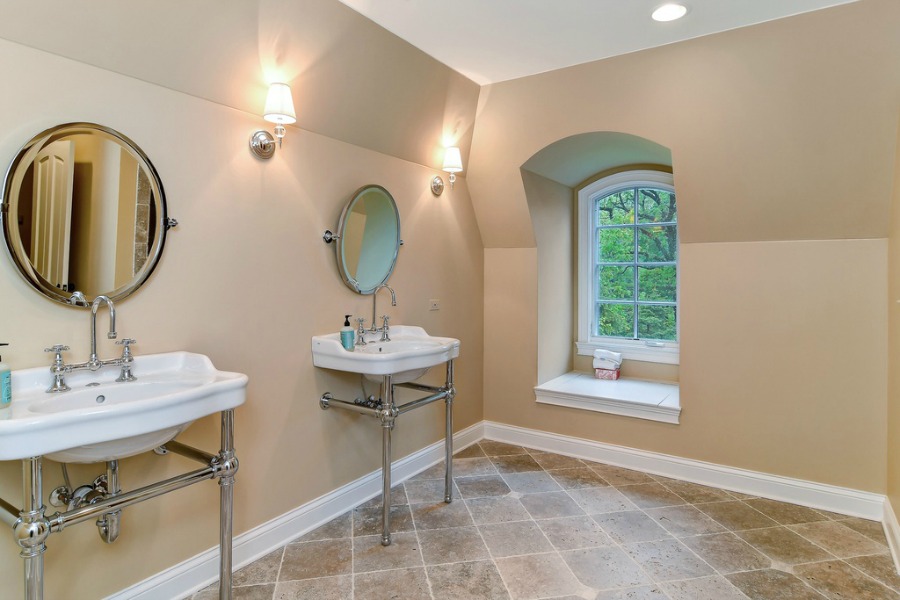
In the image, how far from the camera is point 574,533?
2.54 meters

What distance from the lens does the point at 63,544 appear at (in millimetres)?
1700

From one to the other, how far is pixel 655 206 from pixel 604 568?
270cm

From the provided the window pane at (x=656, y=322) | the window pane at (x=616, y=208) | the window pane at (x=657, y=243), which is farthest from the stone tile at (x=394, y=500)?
the window pane at (x=616, y=208)

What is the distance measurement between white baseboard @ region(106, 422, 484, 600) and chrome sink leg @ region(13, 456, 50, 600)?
587 millimetres

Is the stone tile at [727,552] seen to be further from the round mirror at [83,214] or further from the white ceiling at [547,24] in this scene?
the round mirror at [83,214]

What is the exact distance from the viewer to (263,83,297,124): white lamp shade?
2129mm

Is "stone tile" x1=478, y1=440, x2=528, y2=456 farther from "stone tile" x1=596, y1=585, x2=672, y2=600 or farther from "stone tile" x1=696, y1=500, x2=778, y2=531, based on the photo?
"stone tile" x1=596, y1=585, x2=672, y2=600

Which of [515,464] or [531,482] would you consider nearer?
[531,482]

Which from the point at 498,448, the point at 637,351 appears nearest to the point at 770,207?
the point at 637,351

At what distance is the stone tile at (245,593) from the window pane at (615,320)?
3.04m

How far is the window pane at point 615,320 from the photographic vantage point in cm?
410

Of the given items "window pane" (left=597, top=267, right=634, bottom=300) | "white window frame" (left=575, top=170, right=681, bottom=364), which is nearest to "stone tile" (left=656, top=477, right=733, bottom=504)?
"white window frame" (left=575, top=170, right=681, bottom=364)

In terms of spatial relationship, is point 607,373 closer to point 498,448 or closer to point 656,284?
point 656,284

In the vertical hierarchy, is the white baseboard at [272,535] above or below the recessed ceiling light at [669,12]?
below
